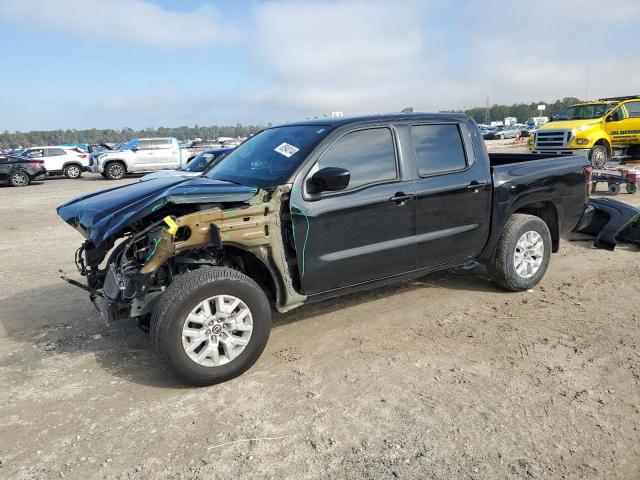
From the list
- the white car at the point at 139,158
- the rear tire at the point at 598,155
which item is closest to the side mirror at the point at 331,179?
the rear tire at the point at 598,155

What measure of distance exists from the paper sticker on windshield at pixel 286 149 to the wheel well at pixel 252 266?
881 millimetres

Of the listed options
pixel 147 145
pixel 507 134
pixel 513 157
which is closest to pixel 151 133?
pixel 507 134

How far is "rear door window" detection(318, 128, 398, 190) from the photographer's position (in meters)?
4.05

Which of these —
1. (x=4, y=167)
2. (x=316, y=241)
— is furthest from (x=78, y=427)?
(x=4, y=167)

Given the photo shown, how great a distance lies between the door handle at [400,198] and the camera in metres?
4.22

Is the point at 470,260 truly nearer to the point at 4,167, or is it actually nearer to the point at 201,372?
the point at 201,372

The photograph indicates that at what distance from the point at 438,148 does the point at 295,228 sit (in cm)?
171

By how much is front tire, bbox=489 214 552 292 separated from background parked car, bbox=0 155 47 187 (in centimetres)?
2146

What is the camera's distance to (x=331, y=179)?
373cm

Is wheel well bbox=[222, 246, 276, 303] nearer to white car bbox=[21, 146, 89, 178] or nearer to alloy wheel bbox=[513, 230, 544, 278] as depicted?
alloy wheel bbox=[513, 230, 544, 278]

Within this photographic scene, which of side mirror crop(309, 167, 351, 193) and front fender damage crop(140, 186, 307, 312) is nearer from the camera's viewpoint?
front fender damage crop(140, 186, 307, 312)

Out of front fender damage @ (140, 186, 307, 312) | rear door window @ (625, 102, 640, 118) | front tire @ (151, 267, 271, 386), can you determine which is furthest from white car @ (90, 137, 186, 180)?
front tire @ (151, 267, 271, 386)

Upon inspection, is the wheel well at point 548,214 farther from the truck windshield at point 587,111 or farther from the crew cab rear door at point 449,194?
the truck windshield at point 587,111

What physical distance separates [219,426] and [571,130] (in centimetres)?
1648
